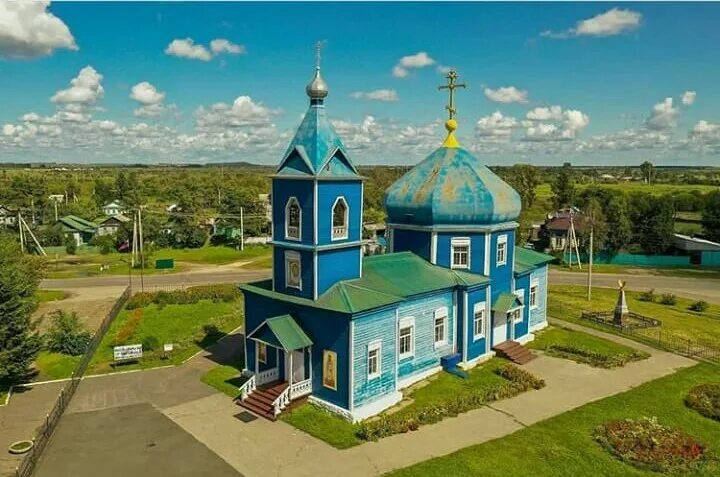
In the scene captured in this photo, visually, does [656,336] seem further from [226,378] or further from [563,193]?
[563,193]

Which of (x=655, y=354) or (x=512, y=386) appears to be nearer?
(x=512, y=386)

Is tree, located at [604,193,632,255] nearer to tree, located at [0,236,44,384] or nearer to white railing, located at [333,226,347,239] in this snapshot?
white railing, located at [333,226,347,239]

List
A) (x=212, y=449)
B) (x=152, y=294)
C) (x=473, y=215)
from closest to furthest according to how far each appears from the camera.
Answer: (x=212, y=449) → (x=473, y=215) → (x=152, y=294)

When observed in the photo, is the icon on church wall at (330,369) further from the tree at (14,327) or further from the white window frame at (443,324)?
the tree at (14,327)

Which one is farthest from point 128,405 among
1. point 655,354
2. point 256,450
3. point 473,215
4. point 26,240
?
point 26,240

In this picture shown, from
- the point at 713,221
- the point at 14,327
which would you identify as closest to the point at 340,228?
the point at 14,327

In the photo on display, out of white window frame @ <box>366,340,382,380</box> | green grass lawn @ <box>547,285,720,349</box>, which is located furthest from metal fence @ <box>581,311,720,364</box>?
white window frame @ <box>366,340,382,380</box>

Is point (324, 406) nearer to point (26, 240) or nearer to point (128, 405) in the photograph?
point (128, 405)
